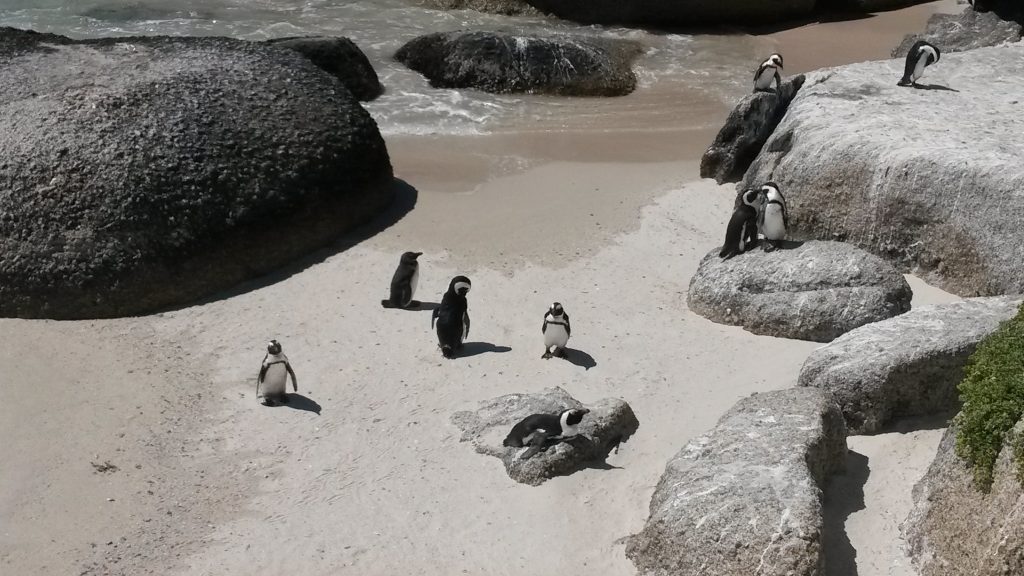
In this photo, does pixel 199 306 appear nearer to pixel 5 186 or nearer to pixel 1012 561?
pixel 5 186

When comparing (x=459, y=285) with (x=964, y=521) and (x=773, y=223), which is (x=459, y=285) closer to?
(x=773, y=223)

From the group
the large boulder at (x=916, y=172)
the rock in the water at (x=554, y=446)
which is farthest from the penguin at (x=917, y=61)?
the rock in the water at (x=554, y=446)

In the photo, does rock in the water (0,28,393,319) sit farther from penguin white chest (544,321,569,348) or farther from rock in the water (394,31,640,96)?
rock in the water (394,31,640,96)

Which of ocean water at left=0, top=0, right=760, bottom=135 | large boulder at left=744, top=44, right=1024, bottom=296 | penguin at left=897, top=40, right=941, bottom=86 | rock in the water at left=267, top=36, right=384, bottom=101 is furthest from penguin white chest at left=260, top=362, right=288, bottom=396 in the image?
rock in the water at left=267, top=36, right=384, bottom=101

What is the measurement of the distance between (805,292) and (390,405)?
11.8 ft

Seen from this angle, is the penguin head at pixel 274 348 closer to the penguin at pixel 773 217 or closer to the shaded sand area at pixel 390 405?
the shaded sand area at pixel 390 405

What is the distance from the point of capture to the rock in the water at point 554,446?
25.6 ft

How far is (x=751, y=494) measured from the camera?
6547 mm

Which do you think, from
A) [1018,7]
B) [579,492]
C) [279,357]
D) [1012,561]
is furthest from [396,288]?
[1018,7]

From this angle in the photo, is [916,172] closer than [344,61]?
Yes

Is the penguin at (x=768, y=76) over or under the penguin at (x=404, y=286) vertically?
over

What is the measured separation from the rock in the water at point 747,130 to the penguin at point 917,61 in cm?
126

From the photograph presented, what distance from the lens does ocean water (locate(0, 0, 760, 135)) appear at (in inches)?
631

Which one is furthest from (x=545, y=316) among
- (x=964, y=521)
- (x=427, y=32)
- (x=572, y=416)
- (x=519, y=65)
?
(x=427, y=32)
